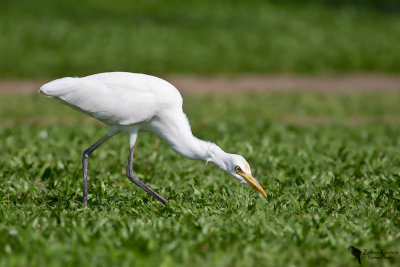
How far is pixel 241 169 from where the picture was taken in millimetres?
4805

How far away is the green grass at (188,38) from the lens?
13266 mm

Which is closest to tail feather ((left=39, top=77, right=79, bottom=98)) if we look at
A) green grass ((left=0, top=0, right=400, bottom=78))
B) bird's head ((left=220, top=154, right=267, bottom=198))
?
bird's head ((left=220, top=154, right=267, bottom=198))

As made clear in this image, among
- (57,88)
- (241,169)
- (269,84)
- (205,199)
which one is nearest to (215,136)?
(205,199)

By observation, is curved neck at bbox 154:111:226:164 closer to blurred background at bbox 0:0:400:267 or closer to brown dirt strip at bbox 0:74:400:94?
blurred background at bbox 0:0:400:267

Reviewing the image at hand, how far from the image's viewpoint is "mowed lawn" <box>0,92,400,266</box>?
12.4ft

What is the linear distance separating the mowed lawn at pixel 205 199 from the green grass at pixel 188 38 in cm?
429

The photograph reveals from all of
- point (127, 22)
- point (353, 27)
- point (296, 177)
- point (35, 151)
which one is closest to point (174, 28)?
point (127, 22)

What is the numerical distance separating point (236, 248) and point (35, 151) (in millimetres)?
3413

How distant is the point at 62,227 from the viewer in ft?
13.7

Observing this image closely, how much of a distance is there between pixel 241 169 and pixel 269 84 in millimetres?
8267

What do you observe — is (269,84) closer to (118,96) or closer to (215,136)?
(215,136)

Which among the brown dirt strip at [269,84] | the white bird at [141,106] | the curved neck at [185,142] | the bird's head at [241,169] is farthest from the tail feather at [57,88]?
the brown dirt strip at [269,84]

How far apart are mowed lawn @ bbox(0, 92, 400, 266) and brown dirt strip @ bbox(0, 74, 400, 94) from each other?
311 centimetres

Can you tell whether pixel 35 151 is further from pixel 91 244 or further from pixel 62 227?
pixel 91 244
